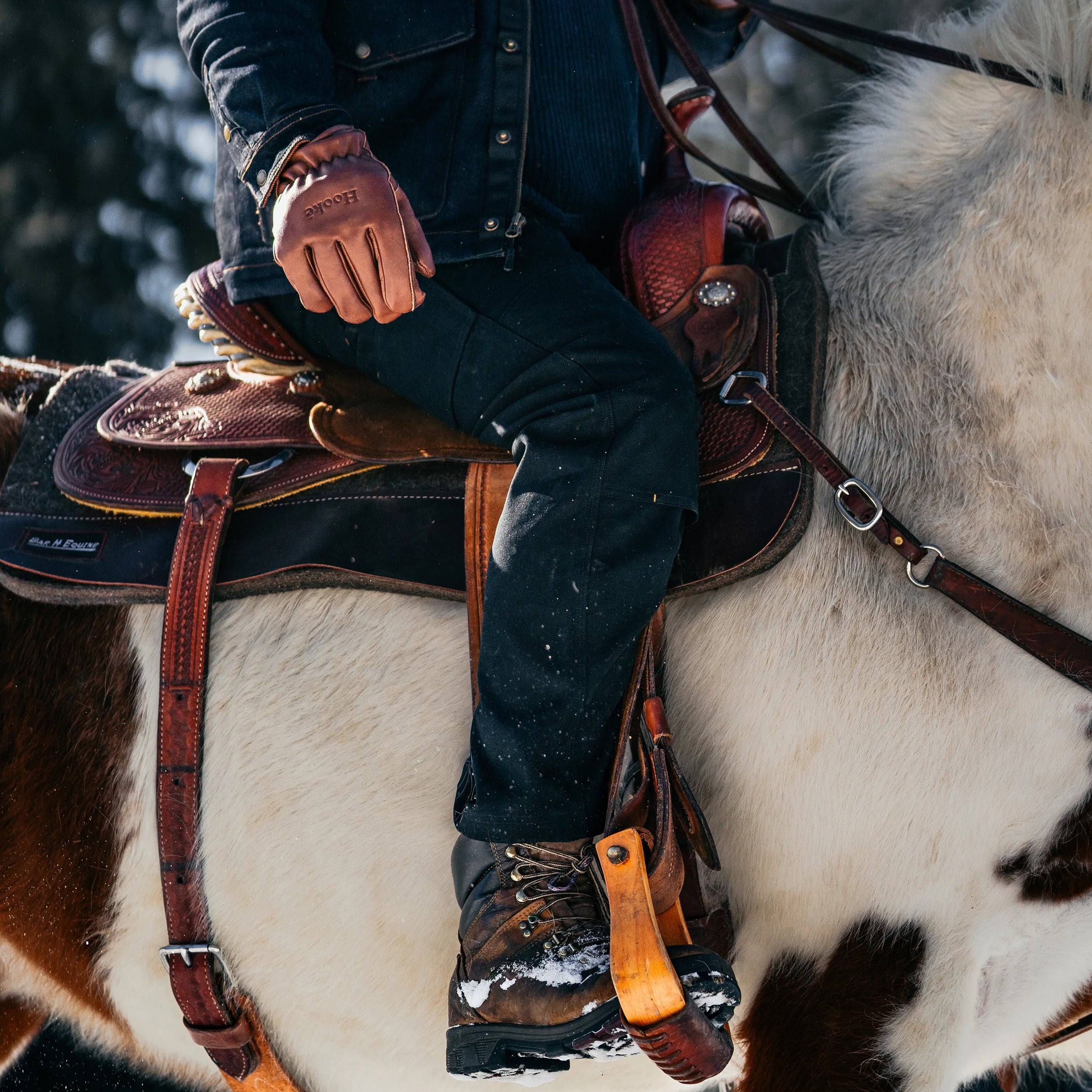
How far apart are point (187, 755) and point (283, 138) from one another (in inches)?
39.9

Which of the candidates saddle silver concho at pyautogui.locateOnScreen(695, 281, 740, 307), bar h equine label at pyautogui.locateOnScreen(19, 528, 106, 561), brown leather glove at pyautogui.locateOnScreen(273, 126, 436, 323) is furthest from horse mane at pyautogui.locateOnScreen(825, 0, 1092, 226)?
bar h equine label at pyautogui.locateOnScreen(19, 528, 106, 561)

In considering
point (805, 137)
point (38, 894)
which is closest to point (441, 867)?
point (38, 894)

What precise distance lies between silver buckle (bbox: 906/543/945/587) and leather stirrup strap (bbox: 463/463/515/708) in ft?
2.05

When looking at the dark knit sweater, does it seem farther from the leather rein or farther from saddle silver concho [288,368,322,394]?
saddle silver concho [288,368,322,394]

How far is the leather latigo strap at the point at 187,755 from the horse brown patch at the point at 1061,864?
1.31 meters

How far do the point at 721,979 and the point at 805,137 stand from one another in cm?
873

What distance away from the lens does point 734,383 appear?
5.79 feet

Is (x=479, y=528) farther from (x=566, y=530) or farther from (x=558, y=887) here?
(x=558, y=887)

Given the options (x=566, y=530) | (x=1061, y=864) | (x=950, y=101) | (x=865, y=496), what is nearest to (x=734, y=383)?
(x=865, y=496)

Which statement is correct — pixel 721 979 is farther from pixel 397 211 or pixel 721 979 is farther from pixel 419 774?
pixel 397 211

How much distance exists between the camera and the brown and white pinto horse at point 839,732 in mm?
1665

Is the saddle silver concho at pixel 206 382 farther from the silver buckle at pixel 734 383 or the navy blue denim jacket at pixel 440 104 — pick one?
the silver buckle at pixel 734 383

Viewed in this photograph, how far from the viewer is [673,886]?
5.35 feet

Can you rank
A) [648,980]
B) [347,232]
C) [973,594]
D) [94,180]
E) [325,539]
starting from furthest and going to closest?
[94,180] → [325,539] → [973,594] → [648,980] → [347,232]
